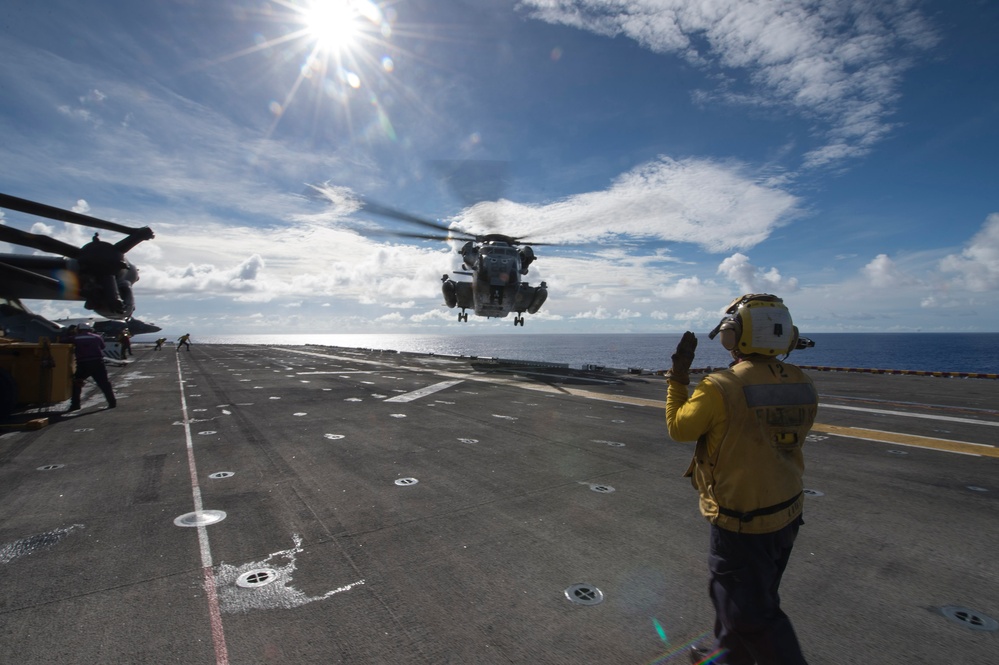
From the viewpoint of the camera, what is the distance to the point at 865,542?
4898 mm

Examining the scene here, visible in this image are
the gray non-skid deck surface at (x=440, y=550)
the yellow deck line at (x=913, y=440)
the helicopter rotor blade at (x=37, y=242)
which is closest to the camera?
the gray non-skid deck surface at (x=440, y=550)

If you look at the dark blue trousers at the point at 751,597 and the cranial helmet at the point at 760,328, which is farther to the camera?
the cranial helmet at the point at 760,328

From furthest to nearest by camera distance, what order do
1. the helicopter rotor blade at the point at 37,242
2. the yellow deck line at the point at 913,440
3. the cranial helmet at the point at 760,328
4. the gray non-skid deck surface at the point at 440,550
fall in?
the helicopter rotor blade at the point at 37,242 → the yellow deck line at the point at 913,440 → the gray non-skid deck surface at the point at 440,550 → the cranial helmet at the point at 760,328

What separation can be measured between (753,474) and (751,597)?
29.9 inches

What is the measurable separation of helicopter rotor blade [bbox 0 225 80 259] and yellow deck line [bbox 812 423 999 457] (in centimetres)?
1961

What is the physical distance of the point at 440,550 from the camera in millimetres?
4668

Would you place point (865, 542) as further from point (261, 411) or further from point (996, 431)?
point (261, 411)

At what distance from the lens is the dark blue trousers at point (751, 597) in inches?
106

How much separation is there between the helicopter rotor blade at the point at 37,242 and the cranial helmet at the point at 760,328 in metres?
14.9

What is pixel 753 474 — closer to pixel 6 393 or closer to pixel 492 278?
pixel 6 393

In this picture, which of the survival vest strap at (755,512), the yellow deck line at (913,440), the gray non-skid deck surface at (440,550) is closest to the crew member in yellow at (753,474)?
the survival vest strap at (755,512)

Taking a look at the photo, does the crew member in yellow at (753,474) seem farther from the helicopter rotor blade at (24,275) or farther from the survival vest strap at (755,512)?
the helicopter rotor blade at (24,275)

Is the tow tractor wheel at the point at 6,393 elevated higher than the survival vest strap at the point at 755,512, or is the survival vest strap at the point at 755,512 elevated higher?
the survival vest strap at the point at 755,512

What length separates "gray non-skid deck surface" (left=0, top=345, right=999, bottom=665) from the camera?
328 centimetres
